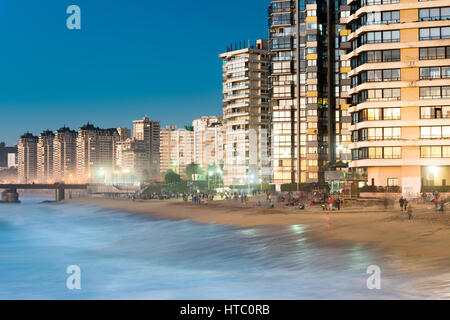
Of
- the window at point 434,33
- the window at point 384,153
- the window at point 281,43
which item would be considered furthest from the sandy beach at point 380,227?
the window at point 281,43

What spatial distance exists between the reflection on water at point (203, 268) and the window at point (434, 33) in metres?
46.2

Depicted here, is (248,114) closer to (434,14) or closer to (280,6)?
(280,6)

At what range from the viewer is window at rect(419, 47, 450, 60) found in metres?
76.4

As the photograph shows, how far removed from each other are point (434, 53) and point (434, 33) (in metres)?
3.03

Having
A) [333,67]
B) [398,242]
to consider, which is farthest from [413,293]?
[333,67]

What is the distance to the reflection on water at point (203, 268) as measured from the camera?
26.2m

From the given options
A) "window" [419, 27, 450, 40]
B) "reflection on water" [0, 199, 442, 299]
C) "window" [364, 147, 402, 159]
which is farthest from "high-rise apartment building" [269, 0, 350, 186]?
"reflection on water" [0, 199, 442, 299]

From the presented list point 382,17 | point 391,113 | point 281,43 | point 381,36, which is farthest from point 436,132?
point 281,43

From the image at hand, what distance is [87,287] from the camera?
30.0 m

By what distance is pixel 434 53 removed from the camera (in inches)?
3019

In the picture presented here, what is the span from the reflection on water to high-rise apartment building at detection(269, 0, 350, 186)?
72.6 metres

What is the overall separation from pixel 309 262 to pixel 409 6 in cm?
5928
